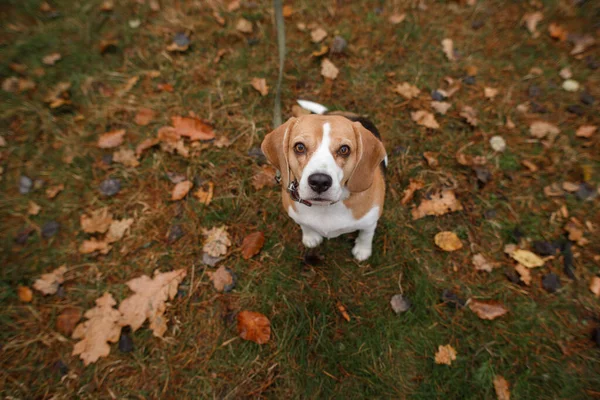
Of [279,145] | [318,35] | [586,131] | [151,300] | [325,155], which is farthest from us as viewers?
[318,35]

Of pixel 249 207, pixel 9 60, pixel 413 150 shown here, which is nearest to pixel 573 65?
pixel 413 150

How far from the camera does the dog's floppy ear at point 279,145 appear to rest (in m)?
2.03

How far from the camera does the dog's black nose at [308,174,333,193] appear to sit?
1.72m

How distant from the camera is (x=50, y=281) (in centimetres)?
296

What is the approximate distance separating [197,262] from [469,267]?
2.54m

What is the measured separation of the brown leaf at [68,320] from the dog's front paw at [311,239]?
7.07 feet

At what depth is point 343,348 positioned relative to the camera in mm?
2592

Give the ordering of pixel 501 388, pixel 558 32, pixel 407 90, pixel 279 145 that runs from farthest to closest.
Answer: pixel 558 32, pixel 407 90, pixel 501 388, pixel 279 145

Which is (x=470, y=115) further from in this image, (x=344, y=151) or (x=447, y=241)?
(x=344, y=151)

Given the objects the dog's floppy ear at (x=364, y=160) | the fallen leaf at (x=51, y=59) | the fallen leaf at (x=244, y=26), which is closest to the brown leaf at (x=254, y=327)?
the dog's floppy ear at (x=364, y=160)

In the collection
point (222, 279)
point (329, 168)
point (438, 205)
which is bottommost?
point (222, 279)

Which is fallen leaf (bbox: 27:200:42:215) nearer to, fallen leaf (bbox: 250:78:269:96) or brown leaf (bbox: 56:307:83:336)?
brown leaf (bbox: 56:307:83:336)

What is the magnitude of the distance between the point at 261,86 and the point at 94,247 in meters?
2.51

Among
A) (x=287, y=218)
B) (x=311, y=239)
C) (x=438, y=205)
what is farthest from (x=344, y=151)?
(x=438, y=205)
